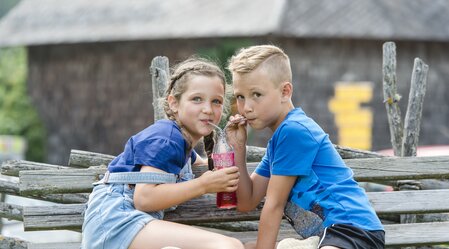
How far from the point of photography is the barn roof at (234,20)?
19500 mm

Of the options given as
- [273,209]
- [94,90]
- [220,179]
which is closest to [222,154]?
[220,179]

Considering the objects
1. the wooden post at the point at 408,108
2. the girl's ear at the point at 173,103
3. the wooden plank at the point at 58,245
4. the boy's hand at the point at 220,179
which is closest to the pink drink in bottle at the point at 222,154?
the boy's hand at the point at 220,179

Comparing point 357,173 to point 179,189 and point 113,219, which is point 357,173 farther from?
point 113,219

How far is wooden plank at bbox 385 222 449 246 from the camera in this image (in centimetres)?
568

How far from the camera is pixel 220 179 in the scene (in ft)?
15.7

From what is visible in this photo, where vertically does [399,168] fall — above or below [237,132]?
below

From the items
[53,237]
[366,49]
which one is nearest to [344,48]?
[366,49]

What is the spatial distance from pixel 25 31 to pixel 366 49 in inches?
351

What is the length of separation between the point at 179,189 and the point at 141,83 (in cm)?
1846

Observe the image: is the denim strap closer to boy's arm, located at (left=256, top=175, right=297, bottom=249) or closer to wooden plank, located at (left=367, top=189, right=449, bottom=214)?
boy's arm, located at (left=256, top=175, right=297, bottom=249)

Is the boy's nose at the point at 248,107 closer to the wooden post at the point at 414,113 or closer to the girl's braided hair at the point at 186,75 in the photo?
the girl's braided hair at the point at 186,75

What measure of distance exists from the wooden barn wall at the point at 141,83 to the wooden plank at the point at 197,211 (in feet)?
45.1

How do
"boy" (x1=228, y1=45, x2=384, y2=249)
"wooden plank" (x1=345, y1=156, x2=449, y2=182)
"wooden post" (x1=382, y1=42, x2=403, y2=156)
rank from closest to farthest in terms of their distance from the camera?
1. "boy" (x1=228, y1=45, x2=384, y2=249)
2. "wooden plank" (x1=345, y1=156, x2=449, y2=182)
3. "wooden post" (x1=382, y1=42, x2=403, y2=156)

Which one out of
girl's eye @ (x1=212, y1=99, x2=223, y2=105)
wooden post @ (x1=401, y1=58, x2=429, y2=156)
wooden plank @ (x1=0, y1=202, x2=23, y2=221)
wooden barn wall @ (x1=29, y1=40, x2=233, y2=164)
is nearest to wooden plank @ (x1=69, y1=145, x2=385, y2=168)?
wooden post @ (x1=401, y1=58, x2=429, y2=156)
